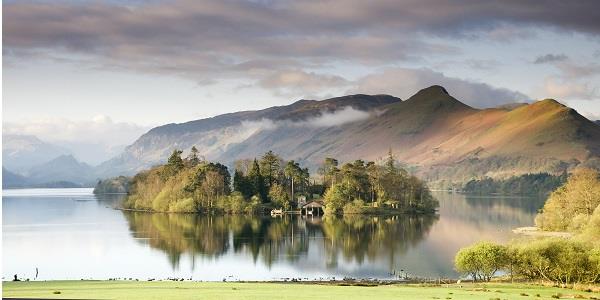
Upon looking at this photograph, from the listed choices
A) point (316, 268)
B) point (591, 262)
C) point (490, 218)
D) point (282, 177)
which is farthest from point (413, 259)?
point (282, 177)

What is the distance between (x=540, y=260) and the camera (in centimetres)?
4016

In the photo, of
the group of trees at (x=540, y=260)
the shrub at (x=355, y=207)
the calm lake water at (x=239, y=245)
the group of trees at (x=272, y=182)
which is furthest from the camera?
the group of trees at (x=272, y=182)

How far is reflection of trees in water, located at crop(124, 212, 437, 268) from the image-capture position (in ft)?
210

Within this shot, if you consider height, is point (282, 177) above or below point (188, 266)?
above

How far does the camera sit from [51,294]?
25859 millimetres

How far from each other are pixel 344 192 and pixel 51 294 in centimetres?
8902

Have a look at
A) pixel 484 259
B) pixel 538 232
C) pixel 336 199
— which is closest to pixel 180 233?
pixel 538 232

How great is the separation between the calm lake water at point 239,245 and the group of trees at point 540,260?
7455 millimetres

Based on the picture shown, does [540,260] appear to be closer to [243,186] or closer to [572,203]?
[572,203]

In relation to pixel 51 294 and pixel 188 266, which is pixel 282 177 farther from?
pixel 51 294

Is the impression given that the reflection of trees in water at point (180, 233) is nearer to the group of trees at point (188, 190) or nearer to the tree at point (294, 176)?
the group of trees at point (188, 190)

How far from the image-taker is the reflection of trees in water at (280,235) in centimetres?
6391

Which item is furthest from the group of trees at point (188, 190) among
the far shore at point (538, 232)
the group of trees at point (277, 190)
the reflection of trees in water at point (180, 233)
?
the far shore at point (538, 232)

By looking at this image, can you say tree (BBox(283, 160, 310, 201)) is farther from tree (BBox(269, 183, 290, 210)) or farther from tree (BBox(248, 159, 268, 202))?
tree (BBox(248, 159, 268, 202))
